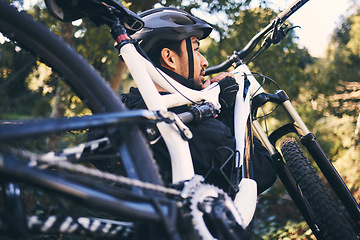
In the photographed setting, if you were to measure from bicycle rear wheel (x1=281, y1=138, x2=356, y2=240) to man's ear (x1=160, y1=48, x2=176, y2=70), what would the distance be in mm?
1013

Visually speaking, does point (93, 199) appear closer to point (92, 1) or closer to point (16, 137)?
point (16, 137)

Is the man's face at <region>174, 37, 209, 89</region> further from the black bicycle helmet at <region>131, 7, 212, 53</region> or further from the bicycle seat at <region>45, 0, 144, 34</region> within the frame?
the bicycle seat at <region>45, 0, 144, 34</region>

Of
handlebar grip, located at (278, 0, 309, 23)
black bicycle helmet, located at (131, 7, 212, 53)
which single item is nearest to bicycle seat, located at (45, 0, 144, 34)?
black bicycle helmet, located at (131, 7, 212, 53)

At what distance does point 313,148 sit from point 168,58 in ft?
3.87

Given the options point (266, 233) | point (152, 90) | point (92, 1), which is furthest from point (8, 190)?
point (266, 233)

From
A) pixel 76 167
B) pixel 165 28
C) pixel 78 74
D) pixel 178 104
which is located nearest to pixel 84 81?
pixel 78 74

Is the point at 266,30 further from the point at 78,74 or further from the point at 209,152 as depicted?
the point at 78,74

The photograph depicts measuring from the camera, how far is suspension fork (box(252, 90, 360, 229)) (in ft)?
6.15

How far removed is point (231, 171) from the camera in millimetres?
1594

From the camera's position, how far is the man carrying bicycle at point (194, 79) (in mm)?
1565

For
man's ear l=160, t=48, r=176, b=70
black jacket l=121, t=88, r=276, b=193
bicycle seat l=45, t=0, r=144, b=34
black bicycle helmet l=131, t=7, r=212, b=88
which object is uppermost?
black bicycle helmet l=131, t=7, r=212, b=88

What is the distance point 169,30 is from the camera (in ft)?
6.02

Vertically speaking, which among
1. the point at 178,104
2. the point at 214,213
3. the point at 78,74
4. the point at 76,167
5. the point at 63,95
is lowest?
the point at 214,213

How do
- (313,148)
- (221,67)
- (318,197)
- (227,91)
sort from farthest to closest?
(221,67)
(313,148)
(227,91)
(318,197)
